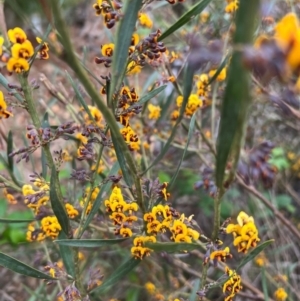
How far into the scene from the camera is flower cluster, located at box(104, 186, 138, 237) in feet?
2.86

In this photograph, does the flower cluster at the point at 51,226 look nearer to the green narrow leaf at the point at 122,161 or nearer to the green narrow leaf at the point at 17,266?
the green narrow leaf at the point at 17,266

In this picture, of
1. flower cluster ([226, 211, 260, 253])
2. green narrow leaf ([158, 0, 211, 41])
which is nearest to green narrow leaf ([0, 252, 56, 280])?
flower cluster ([226, 211, 260, 253])

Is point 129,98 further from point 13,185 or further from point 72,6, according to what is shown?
point 72,6

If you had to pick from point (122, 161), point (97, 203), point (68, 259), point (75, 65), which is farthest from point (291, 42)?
point (68, 259)

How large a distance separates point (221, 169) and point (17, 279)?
1.77 meters

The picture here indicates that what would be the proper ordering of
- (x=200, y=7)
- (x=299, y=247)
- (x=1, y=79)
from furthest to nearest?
(x=299, y=247)
(x=1, y=79)
(x=200, y=7)

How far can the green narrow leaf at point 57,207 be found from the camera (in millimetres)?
845

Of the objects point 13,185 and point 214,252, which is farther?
point 13,185

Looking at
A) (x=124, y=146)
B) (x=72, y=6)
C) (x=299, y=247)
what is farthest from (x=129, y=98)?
(x=72, y=6)

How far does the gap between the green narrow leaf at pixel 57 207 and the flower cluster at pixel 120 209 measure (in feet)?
0.27

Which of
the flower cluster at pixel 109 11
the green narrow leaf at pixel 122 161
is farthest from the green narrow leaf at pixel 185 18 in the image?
the green narrow leaf at pixel 122 161

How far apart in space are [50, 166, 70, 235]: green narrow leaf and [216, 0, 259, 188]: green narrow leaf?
35 centimetres

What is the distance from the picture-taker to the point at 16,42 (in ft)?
2.32

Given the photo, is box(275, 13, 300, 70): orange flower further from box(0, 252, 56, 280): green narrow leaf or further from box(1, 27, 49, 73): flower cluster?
box(0, 252, 56, 280): green narrow leaf
